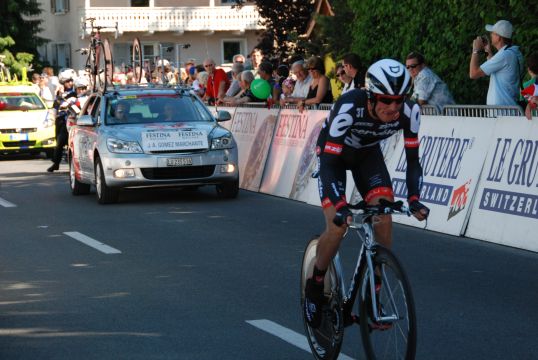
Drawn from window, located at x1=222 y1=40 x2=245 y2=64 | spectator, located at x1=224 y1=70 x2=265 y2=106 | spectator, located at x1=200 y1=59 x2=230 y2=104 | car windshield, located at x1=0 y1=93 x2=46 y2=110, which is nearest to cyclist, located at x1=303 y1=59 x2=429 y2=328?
spectator, located at x1=224 y1=70 x2=265 y2=106

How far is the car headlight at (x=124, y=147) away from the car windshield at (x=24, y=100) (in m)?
15.0

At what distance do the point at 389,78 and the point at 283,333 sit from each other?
2.28 metres

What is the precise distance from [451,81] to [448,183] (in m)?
4.69

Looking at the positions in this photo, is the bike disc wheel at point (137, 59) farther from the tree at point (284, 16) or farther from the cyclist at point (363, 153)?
the cyclist at point (363, 153)

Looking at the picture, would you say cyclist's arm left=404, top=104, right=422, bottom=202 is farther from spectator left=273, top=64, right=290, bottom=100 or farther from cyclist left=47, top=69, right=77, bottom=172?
cyclist left=47, top=69, right=77, bottom=172

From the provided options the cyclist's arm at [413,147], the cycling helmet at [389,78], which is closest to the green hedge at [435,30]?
the cyclist's arm at [413,147]

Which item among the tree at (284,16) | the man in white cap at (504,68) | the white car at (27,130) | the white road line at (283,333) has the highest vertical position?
the tree at (284,16)

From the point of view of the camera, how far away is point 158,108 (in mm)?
19203

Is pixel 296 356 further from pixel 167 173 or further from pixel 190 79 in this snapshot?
pixel 190 79

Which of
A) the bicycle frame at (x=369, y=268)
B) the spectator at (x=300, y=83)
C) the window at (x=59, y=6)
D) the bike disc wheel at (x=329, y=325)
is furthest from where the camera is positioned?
the window at (x=59, y=6)

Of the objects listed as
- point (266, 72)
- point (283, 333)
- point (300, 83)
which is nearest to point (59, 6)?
point (266, 72)

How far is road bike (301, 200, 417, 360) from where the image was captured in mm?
6477

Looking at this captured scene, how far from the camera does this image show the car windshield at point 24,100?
3256 cm

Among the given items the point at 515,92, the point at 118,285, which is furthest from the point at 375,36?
the point at 118,285
